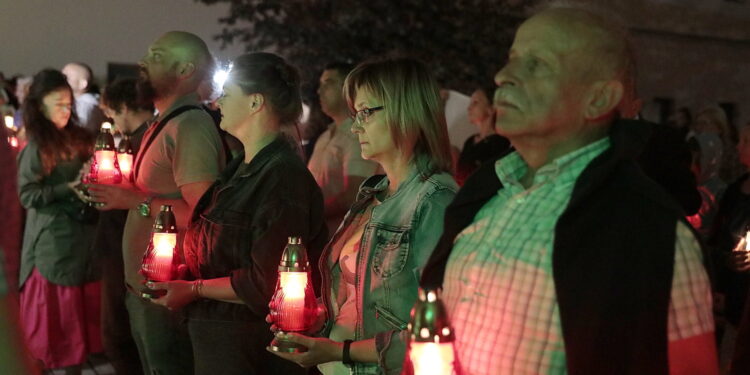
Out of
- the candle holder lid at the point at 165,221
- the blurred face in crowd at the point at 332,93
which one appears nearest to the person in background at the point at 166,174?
the candle holder lid at the point at 165,221

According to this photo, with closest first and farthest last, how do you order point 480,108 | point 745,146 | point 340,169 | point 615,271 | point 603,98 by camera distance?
point 615,271, point 603,98, point 340,169, point 745,146, point 480,108

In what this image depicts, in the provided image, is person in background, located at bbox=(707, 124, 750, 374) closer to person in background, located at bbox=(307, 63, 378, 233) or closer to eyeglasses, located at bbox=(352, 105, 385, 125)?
person in background, located at bbox=(307, 63, 378, 233)

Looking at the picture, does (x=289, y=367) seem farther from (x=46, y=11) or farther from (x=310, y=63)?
(x=46, y=11)

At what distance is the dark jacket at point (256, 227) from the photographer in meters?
3.71

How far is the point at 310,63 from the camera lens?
12227 mm

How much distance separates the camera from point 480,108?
278 inches

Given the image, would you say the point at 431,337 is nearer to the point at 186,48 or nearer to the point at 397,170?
the point at 397,170

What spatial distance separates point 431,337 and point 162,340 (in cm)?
287

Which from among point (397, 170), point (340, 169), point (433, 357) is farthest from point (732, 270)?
point (433, 357)

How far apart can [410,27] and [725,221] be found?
6598 millimetres

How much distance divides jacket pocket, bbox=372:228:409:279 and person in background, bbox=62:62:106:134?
22.4 feet

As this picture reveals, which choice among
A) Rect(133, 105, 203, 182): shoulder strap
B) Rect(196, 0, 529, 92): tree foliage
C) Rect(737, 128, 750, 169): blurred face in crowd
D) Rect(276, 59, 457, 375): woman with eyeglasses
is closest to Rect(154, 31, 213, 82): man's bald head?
Rect(133, 105, 203, 182): shoulder strap

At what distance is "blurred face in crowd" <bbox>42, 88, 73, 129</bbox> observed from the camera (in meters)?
6.63

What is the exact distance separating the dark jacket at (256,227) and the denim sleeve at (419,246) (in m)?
0.86
